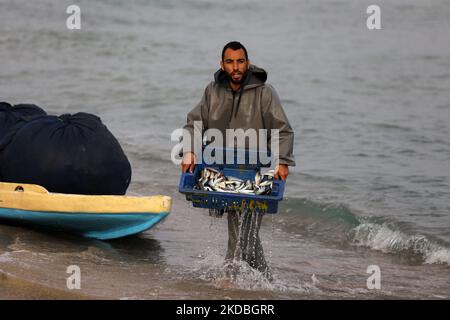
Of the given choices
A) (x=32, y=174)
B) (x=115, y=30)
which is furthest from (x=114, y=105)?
(x=32, y=174)

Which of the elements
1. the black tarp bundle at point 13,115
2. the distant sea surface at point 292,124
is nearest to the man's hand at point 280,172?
the distant sea surface at point 292,124

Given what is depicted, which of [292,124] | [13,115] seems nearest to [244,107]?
[13,115]

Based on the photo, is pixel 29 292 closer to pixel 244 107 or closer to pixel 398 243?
pixel 244 107

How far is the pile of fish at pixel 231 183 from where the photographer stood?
6086mm

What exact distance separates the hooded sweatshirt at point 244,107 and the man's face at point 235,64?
0.08 metres

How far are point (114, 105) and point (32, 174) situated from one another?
816 cm

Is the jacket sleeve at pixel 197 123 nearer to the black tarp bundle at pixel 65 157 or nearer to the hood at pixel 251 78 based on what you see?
the hood at pixel 251 78

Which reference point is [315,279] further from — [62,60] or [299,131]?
[62,60]

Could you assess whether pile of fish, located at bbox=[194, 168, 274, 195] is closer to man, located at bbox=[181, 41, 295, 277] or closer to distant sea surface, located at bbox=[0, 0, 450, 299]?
man, located at bbox=[181, 41, 295, 277]

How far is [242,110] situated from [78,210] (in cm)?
179

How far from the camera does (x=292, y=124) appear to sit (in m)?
13.8

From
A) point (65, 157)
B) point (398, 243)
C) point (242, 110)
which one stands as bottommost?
point (398, 243)

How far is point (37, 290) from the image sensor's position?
590cm
